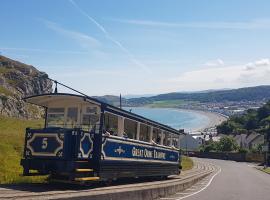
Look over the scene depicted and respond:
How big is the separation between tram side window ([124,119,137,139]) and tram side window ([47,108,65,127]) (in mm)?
2463

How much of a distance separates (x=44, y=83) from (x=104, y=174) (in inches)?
3734

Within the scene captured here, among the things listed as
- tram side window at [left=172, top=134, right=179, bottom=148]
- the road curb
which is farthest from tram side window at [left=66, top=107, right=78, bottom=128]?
tram side window at [left=172, top=134, right=179, bottom=148]

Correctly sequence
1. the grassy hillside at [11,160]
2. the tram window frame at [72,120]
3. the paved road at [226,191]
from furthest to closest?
A: the paved road at [226,191] → the tram window frame at [72,120] → the grassy hillside at [11,160]

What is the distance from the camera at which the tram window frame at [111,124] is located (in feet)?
57.6

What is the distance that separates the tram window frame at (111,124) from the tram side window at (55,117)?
175 centimetres

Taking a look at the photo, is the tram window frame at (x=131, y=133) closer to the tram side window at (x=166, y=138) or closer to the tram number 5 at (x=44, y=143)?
the tram number 5 at (x=44, y=143)

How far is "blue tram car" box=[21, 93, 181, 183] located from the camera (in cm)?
1582

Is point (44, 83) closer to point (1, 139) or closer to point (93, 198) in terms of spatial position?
point (1, 139)

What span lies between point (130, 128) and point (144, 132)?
1867mm

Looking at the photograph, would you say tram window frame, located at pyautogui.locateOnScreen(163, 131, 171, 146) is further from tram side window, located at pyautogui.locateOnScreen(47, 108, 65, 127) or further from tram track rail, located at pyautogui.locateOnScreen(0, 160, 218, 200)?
tram side window, located at pyautogui.locateOnScreen(47, 108, 65, 127)

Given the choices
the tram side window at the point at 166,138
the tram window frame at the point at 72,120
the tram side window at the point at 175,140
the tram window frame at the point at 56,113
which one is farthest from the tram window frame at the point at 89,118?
the tram side window at the point at 175,140

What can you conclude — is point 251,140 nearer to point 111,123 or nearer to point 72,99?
point 111,123

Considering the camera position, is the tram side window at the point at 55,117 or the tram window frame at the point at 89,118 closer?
the tram window frame at the point at 89,118

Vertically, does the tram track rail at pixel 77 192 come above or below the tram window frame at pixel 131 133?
below
